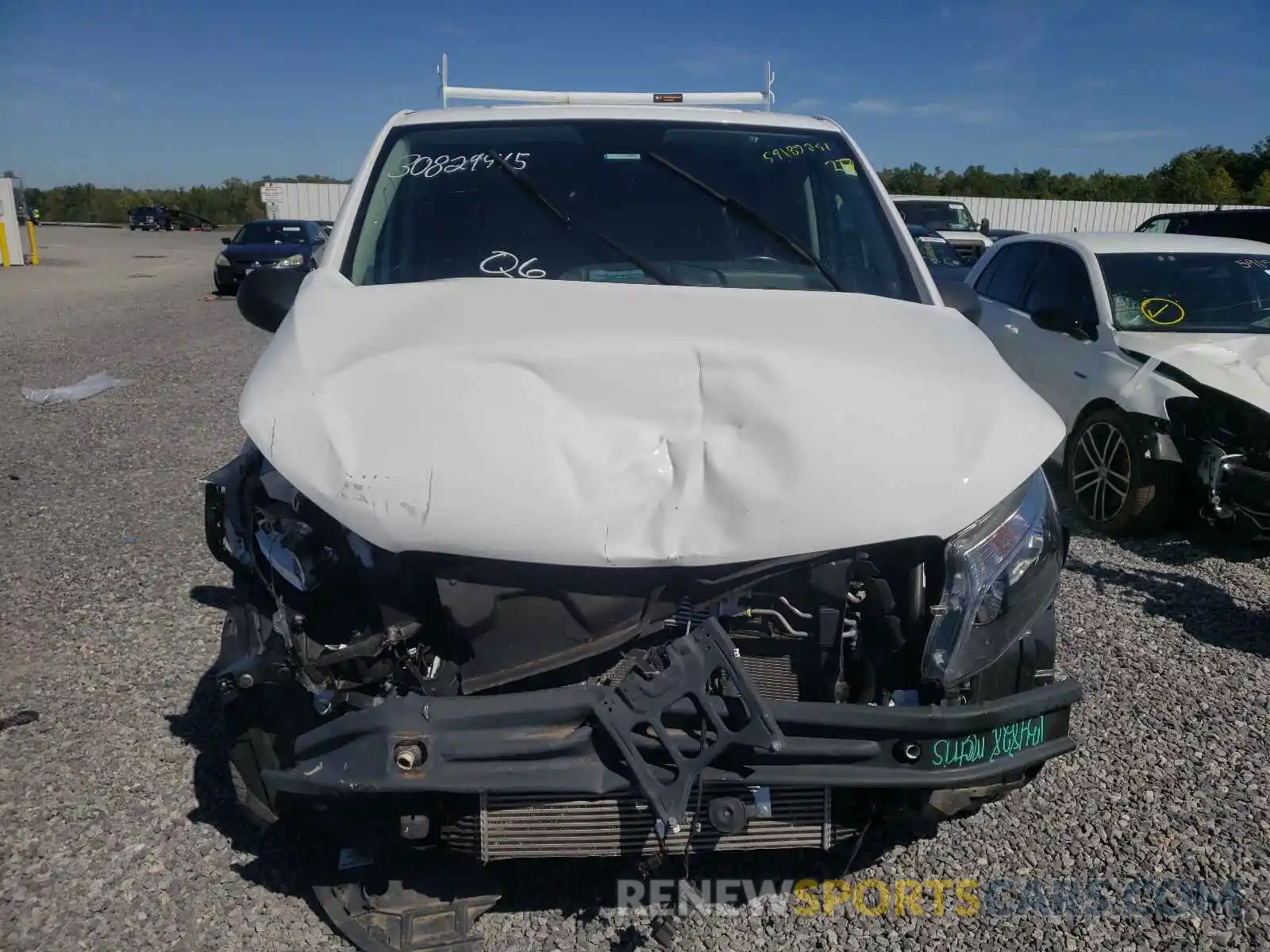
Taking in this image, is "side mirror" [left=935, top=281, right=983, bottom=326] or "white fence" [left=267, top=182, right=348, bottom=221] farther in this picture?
"white fence" [left=267, top=182, right=348, bottom=221]

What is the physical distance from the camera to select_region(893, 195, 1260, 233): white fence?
35406 millimetres

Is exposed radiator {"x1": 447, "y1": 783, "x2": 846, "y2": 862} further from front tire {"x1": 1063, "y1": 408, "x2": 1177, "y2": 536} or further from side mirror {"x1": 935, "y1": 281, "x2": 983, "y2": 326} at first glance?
front tire {"x1": 1063, "y1": 408, "x2": 1177, "y2": 536}

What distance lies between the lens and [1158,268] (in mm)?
6461

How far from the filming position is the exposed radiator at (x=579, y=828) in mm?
2248

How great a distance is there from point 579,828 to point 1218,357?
16.0 feet

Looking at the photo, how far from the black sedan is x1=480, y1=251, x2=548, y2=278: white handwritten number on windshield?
53.0ft

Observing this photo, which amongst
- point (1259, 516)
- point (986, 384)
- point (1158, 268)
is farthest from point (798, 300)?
point (1158, 268)

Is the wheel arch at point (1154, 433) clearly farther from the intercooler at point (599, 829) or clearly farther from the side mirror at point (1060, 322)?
the intercooler at point (599, 829)

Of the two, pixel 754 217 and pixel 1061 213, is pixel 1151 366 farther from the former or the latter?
pixel 1061 213

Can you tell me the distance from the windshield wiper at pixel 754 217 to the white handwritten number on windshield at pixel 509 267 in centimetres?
67

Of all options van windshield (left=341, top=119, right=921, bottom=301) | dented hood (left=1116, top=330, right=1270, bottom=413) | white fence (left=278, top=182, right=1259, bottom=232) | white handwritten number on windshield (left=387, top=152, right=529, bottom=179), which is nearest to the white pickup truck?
dented hood (left=1116, top=330, right=1270, bottom=413)

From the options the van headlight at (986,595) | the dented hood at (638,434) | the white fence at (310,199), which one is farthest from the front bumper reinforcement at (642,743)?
the white fence at (310,199)

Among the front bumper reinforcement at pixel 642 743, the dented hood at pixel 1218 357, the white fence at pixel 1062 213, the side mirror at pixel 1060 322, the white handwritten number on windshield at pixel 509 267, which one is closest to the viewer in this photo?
the front bumper reinforcement at pixel 642 743

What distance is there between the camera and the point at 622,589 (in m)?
2.32
